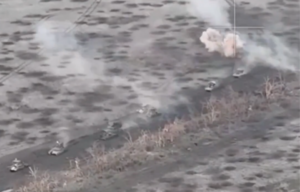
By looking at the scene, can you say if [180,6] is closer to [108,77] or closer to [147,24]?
[147,24]

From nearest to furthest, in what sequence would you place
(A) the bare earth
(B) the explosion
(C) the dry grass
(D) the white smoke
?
(C) the dry grass
(A) the bare earth
(D) the white smoke
(B) the explosion

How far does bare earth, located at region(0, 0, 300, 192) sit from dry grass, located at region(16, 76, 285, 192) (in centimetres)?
113

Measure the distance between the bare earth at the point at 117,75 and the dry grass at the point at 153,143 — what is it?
1.13m

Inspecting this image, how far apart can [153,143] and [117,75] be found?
23.7 feet

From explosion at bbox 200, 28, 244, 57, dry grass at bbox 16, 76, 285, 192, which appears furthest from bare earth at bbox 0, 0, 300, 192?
dry grass at bbox 16, 76, 285, 192

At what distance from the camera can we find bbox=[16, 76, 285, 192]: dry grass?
25.9m

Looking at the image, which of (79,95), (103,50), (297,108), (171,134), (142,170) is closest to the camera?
(142,170)

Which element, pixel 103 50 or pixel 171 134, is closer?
pixel 171 134

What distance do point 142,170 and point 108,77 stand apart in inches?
340

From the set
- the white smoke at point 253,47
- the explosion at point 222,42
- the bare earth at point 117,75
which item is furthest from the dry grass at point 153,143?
the explosion at point 222,42

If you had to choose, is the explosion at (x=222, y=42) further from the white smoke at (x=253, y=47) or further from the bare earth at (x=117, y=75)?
the bare earth at (x=117, y=75)

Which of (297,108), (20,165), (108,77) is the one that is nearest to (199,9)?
(108,77)

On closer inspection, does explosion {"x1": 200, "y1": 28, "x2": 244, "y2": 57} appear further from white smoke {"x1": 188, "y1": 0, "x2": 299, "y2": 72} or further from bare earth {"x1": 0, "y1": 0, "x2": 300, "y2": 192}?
bare earth {"x1": 0, "y1": 0, "x2": 300, "y2": 192}

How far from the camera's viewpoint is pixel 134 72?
3412 centimetres
